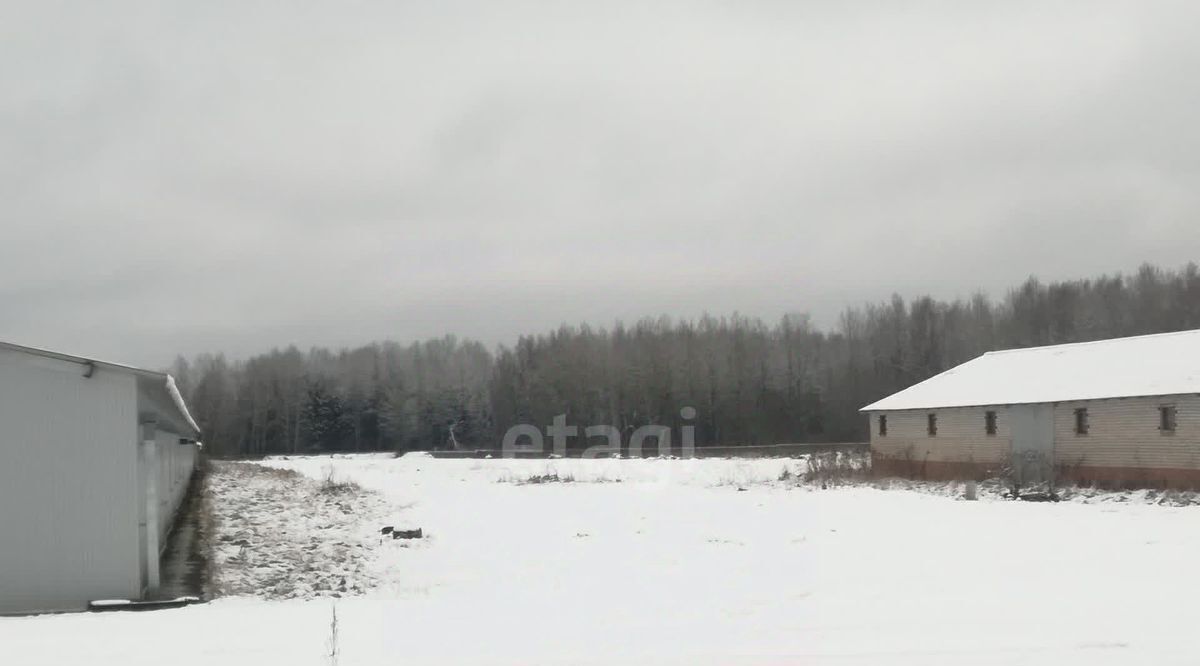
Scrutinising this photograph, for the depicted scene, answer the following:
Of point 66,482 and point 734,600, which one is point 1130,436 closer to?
point 734,600

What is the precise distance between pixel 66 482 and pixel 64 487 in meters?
0.07

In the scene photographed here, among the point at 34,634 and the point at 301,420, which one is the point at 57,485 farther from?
the point at 301,420

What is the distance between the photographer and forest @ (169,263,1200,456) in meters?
97.1

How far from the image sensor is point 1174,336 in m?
36.2

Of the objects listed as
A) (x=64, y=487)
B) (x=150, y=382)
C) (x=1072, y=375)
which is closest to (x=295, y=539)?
(x=150, y=382)

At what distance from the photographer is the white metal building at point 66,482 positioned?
44.1ft

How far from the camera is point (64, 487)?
1373cm

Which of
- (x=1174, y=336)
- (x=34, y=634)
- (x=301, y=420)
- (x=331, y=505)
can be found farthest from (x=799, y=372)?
(x=34, y=634)

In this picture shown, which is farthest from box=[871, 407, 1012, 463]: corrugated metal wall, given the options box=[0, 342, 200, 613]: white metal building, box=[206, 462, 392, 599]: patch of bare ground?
box=[0, 342, 200, 613]: white metal building

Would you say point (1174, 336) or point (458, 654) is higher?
point (1174, 336)

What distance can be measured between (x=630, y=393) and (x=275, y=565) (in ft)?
280

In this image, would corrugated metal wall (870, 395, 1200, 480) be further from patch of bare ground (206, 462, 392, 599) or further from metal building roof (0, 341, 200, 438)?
metal building roof (0, 341, 200, 438)

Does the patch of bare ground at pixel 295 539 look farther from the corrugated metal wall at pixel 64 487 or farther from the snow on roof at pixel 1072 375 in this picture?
the snow on roof at pixel 1072 375

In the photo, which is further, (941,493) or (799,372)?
(799,372)
